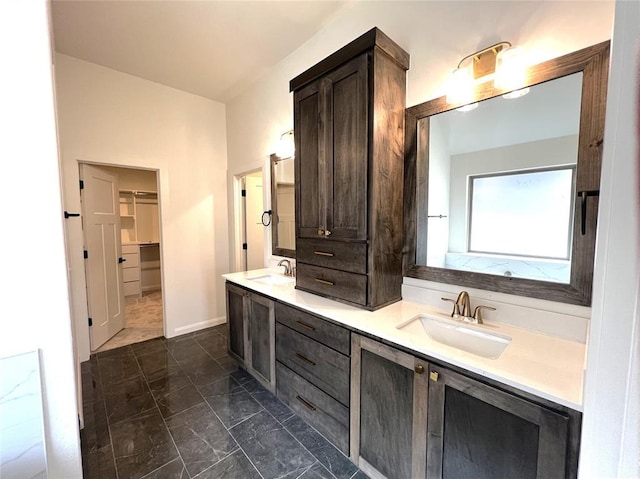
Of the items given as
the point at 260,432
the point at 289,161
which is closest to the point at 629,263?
the point at 260,432

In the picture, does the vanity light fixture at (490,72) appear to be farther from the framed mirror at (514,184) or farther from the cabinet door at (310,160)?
the cabinet door at (310,160)

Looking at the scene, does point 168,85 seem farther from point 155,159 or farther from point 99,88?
point 155,159

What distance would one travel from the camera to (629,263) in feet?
1.88

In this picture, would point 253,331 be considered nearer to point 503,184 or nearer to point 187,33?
point 503,184

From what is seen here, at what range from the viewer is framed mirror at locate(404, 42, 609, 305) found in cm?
116

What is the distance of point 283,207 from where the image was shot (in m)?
2.77

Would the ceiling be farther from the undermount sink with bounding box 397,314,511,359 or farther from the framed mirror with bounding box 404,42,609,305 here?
the undermount sink with bounding box 397,314,511,359

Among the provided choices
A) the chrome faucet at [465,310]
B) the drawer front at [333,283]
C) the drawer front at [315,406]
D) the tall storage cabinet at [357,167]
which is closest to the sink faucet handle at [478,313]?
the chrome faucet at [465,310]

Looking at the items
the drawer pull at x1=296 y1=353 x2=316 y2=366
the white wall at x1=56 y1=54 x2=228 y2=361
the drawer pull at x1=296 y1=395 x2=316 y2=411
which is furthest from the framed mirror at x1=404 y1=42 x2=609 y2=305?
the white wall at x1=56 y1=54 x2=228 y2=361

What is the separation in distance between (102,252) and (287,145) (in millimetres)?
2515

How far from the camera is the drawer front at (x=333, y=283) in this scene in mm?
1617

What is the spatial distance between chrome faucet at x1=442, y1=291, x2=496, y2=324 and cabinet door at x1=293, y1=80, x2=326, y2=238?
93 centimetres

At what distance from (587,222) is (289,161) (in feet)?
7.36

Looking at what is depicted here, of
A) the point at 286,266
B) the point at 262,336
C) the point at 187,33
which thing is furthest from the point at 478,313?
the point at 187,33
